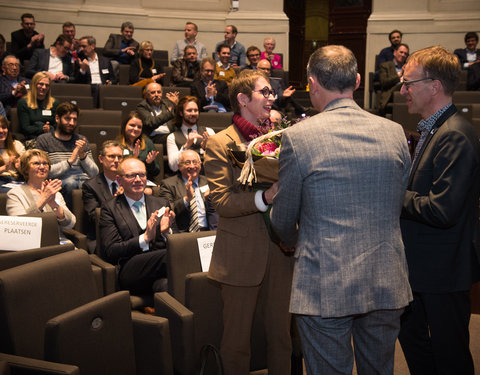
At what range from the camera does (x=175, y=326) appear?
94.7 inches

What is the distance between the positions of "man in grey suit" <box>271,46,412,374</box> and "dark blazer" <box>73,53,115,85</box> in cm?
609

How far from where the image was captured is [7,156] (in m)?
4.59

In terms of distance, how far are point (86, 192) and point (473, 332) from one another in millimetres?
2817

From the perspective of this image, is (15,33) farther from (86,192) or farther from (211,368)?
(211,368)

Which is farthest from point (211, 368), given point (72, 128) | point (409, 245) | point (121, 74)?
point (121, 74)

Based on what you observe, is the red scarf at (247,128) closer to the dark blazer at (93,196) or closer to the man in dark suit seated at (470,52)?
the dark blazer at (93,196)

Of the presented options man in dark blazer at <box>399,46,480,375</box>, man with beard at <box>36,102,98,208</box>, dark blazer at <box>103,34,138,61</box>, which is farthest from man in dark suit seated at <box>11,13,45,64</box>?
man in dark blazer at <box>399,46,480,375</box>

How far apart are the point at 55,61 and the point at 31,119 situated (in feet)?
6.65

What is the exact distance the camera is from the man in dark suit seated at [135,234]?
130 inches

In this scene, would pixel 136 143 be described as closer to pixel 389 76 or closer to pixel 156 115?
pixel 156 115

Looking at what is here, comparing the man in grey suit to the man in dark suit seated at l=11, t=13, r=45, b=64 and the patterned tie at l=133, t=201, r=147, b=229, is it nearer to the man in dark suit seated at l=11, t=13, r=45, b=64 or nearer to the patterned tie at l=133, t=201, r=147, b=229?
the patterned tie at l=133, t=201, r=147, b=229

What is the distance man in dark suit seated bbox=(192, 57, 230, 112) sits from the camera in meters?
6.78

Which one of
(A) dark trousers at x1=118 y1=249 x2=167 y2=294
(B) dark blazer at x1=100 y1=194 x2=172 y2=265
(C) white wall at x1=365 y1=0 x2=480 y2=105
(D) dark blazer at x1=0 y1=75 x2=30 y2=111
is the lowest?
(A) dark trousers at x1=118 y1=249 x2=167 y2=294

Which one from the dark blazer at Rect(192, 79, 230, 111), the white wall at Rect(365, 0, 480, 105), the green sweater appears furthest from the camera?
the white wall at Rect(365, 0, 480, 105)
